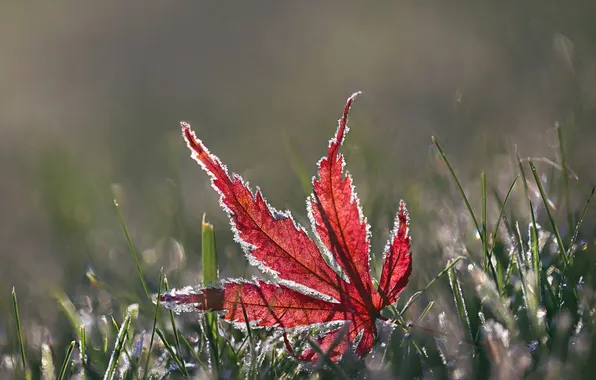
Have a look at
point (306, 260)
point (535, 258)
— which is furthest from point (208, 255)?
point (535, 258)

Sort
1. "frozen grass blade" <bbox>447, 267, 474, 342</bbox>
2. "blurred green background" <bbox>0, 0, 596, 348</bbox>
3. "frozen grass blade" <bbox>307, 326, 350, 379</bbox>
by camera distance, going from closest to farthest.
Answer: "frozen grass blade" <bbox>307, 326, 350, 379</bbox> → "frozen grass blade" <bbox>447, 267, 474, 342</bbox> → "blurred green background" <bbox>0, 0, 596, 348</bbox>

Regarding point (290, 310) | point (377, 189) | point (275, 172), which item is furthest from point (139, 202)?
point (290, 310)

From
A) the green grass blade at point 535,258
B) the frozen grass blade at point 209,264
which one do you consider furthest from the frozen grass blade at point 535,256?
the frozen grass blade at point 209,264

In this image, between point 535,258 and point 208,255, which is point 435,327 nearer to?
point 535,258

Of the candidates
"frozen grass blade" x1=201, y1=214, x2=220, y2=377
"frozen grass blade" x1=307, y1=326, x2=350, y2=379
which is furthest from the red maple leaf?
"frozen grass blade" x1=201, y1=214, x2=220, y2=377

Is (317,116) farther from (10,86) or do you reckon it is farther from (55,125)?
(10,86)

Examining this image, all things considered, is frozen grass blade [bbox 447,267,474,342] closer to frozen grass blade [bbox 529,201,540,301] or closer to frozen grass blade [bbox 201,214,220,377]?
frozen grass blade [bbox 529,201,540,301]
